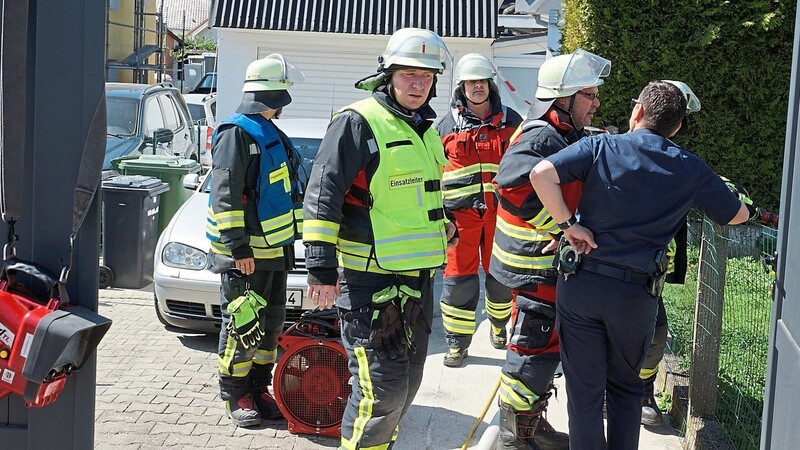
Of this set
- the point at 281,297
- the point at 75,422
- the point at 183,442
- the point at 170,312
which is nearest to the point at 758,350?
the point at 281,297

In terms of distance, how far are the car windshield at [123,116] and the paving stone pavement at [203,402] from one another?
5266mm

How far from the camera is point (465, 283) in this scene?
691 centimetres

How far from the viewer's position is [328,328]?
5.46 metres

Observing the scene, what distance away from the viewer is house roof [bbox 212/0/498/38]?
15.1 meters

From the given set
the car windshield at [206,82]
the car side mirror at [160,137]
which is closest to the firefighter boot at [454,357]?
the car side mirror at [160,137]

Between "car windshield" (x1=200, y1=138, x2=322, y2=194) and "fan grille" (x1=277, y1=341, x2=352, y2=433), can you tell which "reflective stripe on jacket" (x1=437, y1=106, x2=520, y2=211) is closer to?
"car windshield" (x1=200, y1=138, x2=322, y2=194)

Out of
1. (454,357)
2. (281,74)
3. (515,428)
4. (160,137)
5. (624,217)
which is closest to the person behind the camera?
(624,217)

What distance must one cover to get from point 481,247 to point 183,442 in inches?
116

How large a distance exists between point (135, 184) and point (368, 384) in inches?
230

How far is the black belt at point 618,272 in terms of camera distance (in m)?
4.11

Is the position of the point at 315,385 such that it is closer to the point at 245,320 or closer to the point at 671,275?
the point at 245,320

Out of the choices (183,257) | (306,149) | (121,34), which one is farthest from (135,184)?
(121,34)

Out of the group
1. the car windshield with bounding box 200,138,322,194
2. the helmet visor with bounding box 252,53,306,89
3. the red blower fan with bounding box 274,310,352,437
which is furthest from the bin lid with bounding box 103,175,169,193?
the red blower fan with bounding box 274,310,352,437

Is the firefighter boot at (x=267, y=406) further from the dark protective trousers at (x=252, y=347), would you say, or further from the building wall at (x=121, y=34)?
the building wall at (x=121, y=34)
